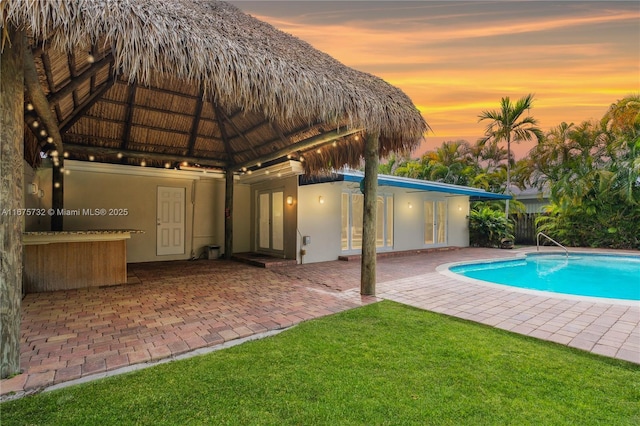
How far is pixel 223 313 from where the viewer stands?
4336mm

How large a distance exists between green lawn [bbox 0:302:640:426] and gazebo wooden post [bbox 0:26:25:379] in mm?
610

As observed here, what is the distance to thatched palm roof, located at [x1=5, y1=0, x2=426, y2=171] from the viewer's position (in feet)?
10.0

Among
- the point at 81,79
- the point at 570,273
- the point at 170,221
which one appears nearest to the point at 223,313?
the point at 81,79

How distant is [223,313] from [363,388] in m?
2.51

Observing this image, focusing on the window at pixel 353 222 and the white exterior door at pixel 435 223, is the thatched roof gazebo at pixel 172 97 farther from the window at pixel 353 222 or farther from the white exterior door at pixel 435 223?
the white exterior door at pixel 435 223

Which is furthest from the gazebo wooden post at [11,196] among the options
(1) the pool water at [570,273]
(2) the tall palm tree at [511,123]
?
(2) the tall palm tree at [511,123]

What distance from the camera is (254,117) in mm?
7789

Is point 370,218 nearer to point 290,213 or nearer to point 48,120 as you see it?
point 290,213

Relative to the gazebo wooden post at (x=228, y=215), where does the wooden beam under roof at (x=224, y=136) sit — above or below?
above

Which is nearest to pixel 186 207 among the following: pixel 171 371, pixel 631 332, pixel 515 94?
pixel 171 371

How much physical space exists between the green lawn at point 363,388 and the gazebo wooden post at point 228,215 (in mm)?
6774

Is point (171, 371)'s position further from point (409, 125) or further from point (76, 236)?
point (409, 125)

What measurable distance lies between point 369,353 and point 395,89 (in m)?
4.68

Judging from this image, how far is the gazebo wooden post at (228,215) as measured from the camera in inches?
383
